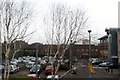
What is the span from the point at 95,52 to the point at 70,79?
52.7 meters

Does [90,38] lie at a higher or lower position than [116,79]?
higher

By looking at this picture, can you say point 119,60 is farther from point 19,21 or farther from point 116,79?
point 19,21

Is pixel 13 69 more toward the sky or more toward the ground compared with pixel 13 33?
more toward the ground

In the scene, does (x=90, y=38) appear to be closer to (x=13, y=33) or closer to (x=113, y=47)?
(x=13, y=33)

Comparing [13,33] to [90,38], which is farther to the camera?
[90,38]

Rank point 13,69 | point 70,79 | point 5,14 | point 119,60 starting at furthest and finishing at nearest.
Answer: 1. point 119,60
2. point 13,69
3. point 70,79
4. point 5,14

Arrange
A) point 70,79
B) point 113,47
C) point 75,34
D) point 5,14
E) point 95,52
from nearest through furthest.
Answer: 1. point 5,14
2. point 75,34
3. point 70,79
4. point 113,47
5. point 95,52

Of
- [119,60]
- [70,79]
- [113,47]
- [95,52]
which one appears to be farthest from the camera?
[95,52]

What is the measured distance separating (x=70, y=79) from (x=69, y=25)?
11651 mm

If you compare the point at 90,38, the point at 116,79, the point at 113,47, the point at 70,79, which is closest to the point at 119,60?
the point at 113,47

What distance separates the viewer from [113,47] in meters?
55.2

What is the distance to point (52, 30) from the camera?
19.1m

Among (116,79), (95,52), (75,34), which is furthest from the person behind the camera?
(95,52)

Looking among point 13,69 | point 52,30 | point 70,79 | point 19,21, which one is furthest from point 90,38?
point 13,69
